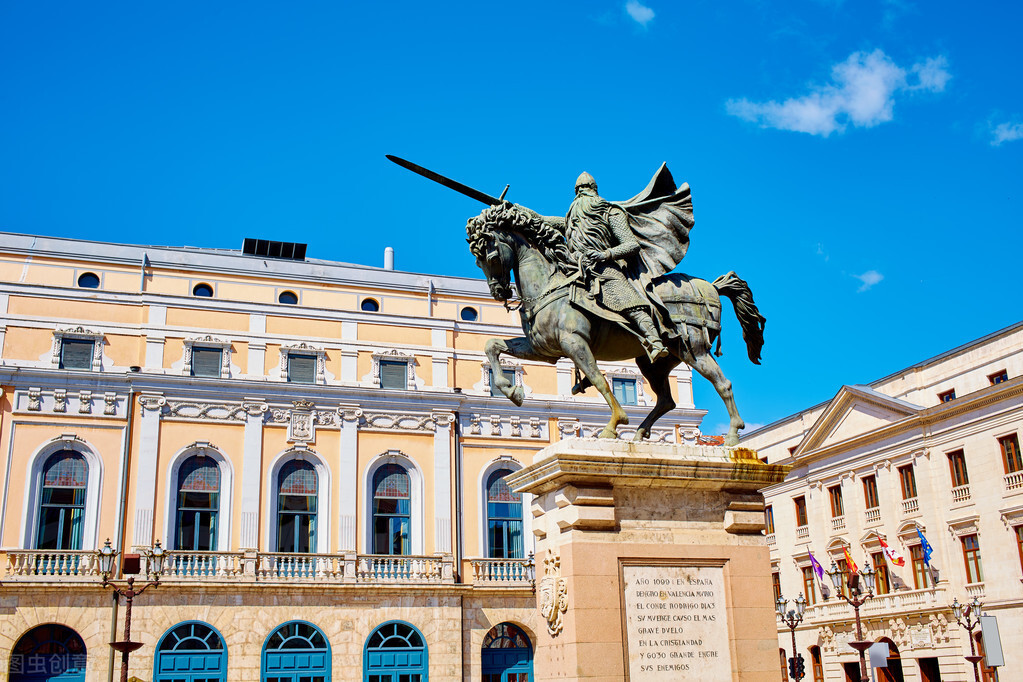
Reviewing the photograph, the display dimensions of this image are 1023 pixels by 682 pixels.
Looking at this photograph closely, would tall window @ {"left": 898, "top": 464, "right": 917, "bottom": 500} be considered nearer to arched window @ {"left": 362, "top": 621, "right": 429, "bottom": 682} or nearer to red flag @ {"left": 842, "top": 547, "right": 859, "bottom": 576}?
red flag @ {"left": 842, "top": 547, "right": 859, "bottom": 576}

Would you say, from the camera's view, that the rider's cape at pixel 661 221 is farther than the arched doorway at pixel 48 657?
No

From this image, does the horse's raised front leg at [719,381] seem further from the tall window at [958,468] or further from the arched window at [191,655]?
the tall window at [958,468]

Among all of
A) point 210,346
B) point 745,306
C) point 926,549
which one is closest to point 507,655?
point 210,346

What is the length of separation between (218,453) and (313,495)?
3.53 m

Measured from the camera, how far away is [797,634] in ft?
158

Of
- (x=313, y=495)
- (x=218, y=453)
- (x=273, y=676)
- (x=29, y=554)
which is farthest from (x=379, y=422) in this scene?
(x=29, y=554)

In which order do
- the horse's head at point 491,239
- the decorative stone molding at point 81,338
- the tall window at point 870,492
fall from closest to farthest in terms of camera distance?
the horse's head at point 491,239
the decorative stone molding at point 81,338
the tall window at point 870,492

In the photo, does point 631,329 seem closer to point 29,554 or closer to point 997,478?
point 29,554

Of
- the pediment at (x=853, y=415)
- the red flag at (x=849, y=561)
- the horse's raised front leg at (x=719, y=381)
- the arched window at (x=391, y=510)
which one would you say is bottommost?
the horse's raised front leg at (x=719, y=381)

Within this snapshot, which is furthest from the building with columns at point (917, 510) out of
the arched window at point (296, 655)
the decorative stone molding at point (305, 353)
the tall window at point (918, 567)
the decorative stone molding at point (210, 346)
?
the decorative stone molding at point (210, 346)

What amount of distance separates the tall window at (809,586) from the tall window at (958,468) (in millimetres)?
10075

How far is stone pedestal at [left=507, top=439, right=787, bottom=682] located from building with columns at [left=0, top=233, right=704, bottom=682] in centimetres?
2517

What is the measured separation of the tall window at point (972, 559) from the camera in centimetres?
→ 3741

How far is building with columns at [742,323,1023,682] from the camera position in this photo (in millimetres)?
36469
